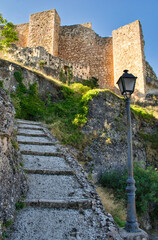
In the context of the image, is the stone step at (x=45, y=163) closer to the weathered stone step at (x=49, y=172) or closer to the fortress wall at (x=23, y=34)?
the weathered stone step at (x=49, y=172)

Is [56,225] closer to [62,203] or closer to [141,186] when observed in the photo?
[62,203]

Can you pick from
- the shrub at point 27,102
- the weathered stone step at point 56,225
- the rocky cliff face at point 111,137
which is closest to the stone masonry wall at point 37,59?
the shrub at point 27,102

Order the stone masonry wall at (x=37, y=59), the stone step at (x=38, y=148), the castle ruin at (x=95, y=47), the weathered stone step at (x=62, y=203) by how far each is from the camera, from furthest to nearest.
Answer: the castle ruin at (x=95, y=47)
the stone masonry wall at (x=37, y=59)
the stone step at (x=38, y=148)
the weathered stone step at (x=62, y=203)

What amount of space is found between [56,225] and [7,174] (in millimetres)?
1000

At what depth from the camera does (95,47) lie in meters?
22.7

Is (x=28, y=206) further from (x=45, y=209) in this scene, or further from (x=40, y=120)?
(x=40, y=120)

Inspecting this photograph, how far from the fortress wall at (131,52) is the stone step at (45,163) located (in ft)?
44.4

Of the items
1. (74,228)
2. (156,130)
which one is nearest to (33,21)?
(156,130)

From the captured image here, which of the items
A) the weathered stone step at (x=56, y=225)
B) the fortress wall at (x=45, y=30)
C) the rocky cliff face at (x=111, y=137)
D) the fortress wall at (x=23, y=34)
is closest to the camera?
the weathered stone step at (x=56, y=225)

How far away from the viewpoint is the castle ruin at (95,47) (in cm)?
1839

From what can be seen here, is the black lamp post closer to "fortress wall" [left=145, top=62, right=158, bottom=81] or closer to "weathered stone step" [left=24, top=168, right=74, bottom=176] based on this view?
"weathered stone step" [left=24, top=168, right=74, bottom=176]

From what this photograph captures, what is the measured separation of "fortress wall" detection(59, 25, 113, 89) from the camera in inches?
870

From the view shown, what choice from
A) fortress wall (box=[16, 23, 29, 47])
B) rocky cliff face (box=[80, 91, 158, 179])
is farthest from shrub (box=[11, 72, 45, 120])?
fortress wall (box=[16, 23, 29, 47])

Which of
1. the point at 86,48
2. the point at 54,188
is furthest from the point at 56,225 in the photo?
the point at 86,48
